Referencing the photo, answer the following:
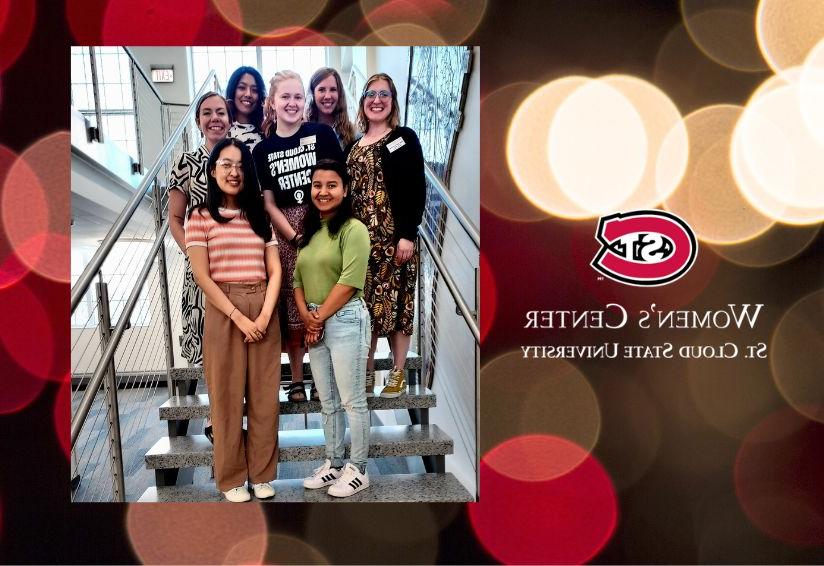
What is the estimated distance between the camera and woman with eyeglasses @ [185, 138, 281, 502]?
65.7 inches

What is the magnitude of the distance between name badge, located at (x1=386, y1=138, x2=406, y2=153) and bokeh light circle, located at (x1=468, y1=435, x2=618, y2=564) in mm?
1082

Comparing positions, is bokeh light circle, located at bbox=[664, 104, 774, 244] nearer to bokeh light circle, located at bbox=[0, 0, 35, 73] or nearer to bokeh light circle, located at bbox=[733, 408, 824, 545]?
bokeh light circle, located at bbox=[733, 408, 824, 545]

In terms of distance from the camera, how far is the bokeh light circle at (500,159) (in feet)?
5.24

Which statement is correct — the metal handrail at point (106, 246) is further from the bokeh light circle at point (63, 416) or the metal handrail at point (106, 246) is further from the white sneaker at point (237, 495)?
the white sneaker at point (237, 495)

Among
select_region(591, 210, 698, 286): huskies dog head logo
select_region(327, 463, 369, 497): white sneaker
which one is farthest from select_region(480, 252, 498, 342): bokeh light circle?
select_region(327, 463, 369, 497): white sneaker

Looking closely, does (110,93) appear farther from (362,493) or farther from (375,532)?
(375,532)

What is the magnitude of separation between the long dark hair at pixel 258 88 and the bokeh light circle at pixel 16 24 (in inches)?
24.3

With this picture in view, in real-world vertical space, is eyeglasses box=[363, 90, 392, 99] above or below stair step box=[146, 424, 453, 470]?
above

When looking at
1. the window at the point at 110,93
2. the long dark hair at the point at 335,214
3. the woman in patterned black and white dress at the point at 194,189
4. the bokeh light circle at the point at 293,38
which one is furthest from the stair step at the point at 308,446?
the window at the point at 110,93

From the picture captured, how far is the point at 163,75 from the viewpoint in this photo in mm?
2062

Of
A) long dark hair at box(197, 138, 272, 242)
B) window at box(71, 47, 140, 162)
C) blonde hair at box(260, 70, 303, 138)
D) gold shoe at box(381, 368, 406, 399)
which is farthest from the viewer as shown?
window at box(71, 47, 140, 162)

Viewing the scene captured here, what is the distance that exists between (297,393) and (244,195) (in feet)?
2.42

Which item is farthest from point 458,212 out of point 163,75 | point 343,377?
point 163,75

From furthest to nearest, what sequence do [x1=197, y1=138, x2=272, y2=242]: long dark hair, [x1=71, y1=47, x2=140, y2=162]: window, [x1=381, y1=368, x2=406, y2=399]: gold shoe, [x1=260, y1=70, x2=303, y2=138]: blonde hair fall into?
[x1=71, y1=47, x2=140, y2=162]: window → [x1=381, y1=368, x2=406, y2=399]: gold shoe → [x1=260, y1=70, x2=303, y2=138]: blonde hair → [x1=197, y1=138, x2=272, y2=242]: long dark hair
